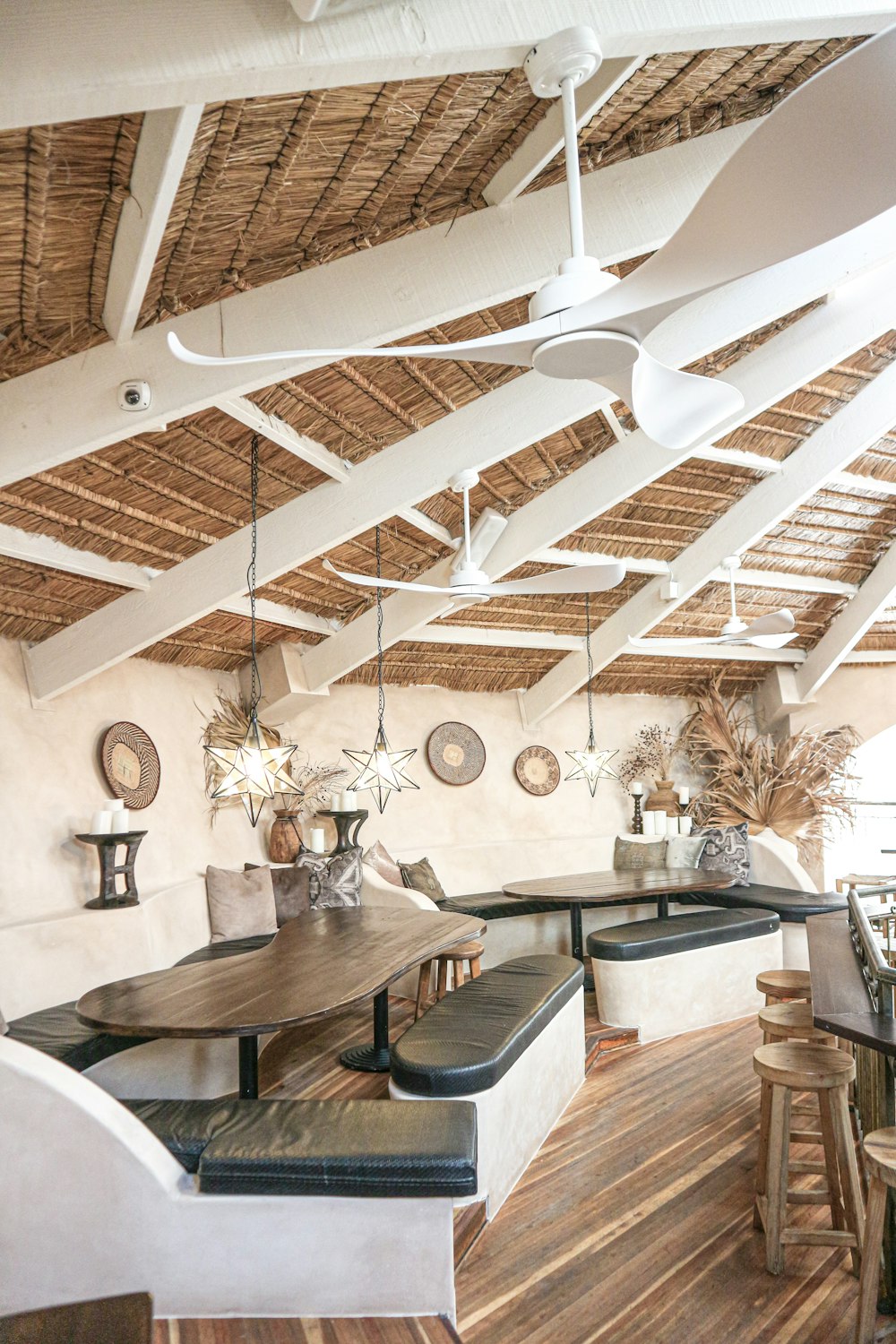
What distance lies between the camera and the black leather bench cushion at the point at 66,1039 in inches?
137

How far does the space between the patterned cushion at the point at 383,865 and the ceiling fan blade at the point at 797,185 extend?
16.9 ft

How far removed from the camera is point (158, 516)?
14.9 ft

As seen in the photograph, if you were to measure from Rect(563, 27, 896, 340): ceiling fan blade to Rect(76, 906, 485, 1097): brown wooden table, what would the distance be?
93.2 inches

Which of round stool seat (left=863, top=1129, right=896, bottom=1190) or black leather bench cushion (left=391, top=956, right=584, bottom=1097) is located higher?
round stool seat (left=863, top=1129, right=896, bottom=1190)

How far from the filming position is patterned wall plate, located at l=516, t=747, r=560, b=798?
8367mm

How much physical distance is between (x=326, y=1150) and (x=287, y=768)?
14.3ft

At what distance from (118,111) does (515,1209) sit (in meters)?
3.57

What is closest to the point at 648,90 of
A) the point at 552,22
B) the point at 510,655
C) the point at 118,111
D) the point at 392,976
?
the point at 552,22

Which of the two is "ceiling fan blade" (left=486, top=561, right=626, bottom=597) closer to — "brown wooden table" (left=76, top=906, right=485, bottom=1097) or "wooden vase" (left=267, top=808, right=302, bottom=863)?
"brown wooden table" (left=76, top=906, right=485, bottom=1097)

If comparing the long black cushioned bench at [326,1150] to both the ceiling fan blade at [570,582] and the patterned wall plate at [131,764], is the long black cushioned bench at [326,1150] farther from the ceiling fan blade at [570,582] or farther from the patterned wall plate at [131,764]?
the patterned wall plate at [131,764]

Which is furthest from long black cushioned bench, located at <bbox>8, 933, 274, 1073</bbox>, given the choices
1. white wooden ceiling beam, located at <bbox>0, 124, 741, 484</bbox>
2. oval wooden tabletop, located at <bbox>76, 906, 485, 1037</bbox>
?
white wooden ceiling beam, located at <bbox>0, 124, 741, 484</bbox>

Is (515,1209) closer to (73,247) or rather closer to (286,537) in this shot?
(286,537)

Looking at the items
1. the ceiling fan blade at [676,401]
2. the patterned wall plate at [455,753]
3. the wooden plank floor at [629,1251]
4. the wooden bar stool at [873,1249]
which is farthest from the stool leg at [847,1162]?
the patterned wall plate at [455,753]

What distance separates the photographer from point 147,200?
2326mm
